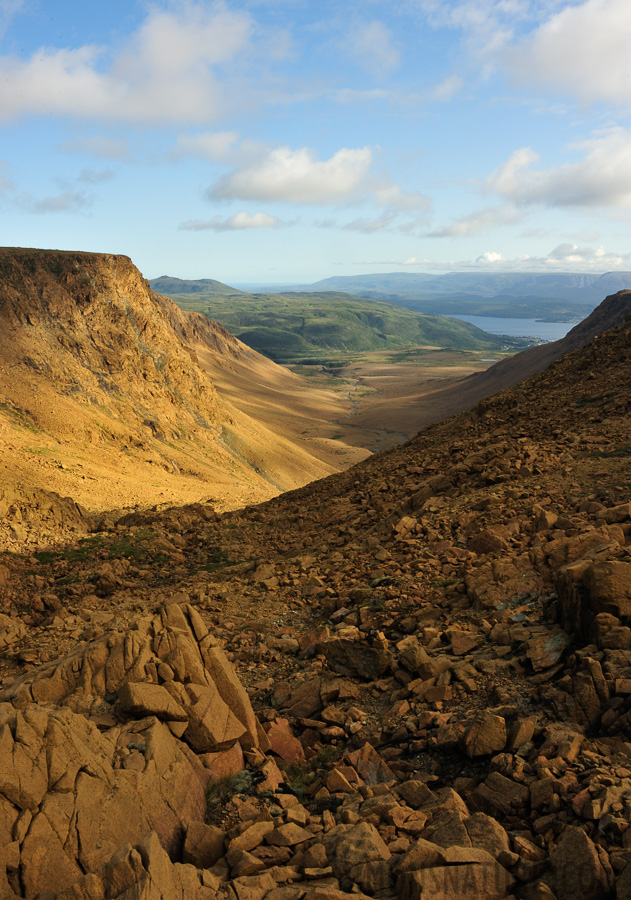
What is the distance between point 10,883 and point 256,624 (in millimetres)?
6906

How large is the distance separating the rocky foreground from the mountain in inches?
509

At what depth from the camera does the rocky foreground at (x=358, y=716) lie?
5.36 metres

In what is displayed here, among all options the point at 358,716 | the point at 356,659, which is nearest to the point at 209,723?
the point at 358,716

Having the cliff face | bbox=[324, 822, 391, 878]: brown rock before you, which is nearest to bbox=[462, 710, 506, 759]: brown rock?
bbox=[324, 822, 391, 878]: brown rock

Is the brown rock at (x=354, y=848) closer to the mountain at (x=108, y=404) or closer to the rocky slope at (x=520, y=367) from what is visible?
the mountain at (x=108, y=404)

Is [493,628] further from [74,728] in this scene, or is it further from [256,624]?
[74,728]

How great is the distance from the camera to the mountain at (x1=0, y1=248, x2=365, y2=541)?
2992 cm

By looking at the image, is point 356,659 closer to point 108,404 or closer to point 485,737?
point 485,737

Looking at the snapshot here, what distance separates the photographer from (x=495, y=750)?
6.98m

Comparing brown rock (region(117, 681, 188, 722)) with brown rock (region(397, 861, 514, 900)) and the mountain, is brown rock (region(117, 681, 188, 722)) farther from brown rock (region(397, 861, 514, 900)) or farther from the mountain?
the mountain

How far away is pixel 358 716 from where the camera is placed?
8.49 m

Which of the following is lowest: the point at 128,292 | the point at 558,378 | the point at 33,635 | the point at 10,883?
the point at 33,635

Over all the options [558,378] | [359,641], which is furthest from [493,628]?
[558,378]

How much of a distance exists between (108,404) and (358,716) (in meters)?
36.5
